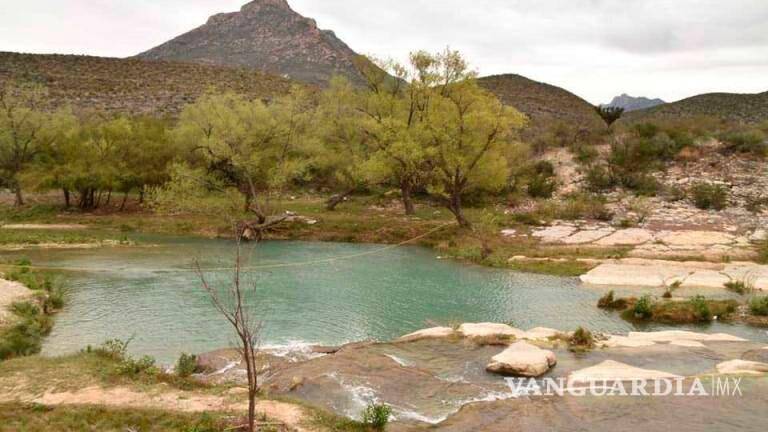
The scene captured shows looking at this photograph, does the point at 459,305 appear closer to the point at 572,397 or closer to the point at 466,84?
the point at 572,397

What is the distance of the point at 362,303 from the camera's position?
1992 centimetres

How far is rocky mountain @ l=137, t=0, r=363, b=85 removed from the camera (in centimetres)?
11535

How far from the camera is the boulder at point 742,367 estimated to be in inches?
484

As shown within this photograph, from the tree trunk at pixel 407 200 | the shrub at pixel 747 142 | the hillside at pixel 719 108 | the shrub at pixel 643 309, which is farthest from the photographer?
the hillside at pixel 719 108

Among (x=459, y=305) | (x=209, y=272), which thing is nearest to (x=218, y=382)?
(x=459, y=305)

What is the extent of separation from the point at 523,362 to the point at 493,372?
2.23 feet

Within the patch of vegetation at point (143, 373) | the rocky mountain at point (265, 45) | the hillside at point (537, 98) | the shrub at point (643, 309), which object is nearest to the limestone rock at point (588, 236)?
the shrub at point (643, 309)

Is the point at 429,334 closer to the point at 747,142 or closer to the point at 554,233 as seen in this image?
the point at 554,233

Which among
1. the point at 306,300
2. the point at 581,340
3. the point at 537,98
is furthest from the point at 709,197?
Answer: the point at 537,98

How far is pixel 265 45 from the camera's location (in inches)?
5039

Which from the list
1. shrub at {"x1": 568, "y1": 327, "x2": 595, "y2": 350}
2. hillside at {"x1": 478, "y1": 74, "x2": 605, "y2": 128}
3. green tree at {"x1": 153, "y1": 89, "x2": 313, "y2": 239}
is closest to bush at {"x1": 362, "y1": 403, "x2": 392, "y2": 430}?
shrub at {"x1": 568, "y1": 327, "x2": 595, "y2": 350}

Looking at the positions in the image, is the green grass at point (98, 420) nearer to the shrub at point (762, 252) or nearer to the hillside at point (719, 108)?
the shrub at point (762, 252)

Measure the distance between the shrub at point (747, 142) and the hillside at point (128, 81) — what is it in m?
44.3

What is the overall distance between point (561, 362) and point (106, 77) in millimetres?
66470
